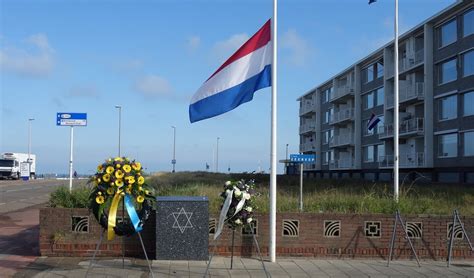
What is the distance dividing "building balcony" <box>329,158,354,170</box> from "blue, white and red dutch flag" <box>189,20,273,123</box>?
59862 mm

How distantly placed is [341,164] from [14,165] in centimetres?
4094

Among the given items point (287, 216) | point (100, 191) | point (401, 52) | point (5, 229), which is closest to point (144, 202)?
point (100, 191)

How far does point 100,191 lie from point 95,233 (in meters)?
2.61

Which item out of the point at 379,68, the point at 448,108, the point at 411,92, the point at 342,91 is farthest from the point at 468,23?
the point at 342,91

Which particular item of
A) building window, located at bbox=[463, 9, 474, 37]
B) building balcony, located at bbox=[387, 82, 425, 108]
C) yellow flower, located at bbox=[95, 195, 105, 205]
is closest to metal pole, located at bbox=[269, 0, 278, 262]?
yellow flower, located at bbox=[95, 195, 105, 205]

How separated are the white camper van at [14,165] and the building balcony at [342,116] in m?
41.4

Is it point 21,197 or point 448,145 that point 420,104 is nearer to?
point 448,145

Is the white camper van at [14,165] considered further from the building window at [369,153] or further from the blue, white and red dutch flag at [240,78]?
the blue, white and red dutch flag at [240,78]

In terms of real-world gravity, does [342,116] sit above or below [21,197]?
above

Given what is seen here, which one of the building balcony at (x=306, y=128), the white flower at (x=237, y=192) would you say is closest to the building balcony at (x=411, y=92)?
the building balcony at (x=306, y=128)

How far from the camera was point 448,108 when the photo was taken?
151 feet

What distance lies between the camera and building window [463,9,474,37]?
138 feet

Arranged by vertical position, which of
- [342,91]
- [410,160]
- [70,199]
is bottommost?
[70,199]

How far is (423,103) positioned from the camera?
50.3m
